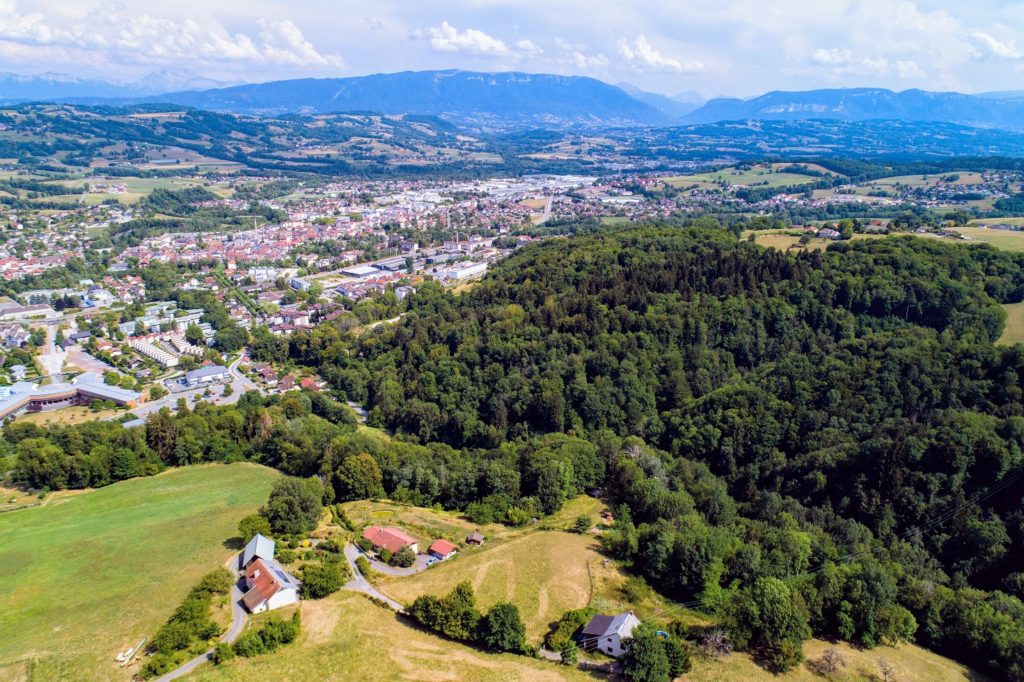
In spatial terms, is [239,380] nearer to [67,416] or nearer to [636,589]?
[67,416]

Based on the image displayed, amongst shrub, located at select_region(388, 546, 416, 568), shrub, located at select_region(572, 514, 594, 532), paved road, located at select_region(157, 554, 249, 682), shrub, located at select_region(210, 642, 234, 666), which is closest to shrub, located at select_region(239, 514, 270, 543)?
paved road, located at select_region(157, 554, 249, 682)

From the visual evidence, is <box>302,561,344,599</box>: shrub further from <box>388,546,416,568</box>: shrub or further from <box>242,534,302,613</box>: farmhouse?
<box>388,546,416,568</box>: shrub

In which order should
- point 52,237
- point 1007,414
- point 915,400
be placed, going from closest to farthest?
point 1007,414, point 915,400, point 52,237

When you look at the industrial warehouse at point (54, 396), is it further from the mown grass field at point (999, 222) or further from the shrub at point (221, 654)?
the mown grass field at point (999, 222)

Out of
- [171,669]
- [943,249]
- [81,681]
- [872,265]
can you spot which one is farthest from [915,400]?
[81,681]

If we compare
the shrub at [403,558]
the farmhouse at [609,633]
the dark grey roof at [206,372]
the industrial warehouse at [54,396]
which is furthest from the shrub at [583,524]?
the dark grey roof at [206,372]

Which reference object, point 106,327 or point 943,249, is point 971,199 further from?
point 106,327

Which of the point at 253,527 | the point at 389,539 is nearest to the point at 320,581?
the point at 389,539
